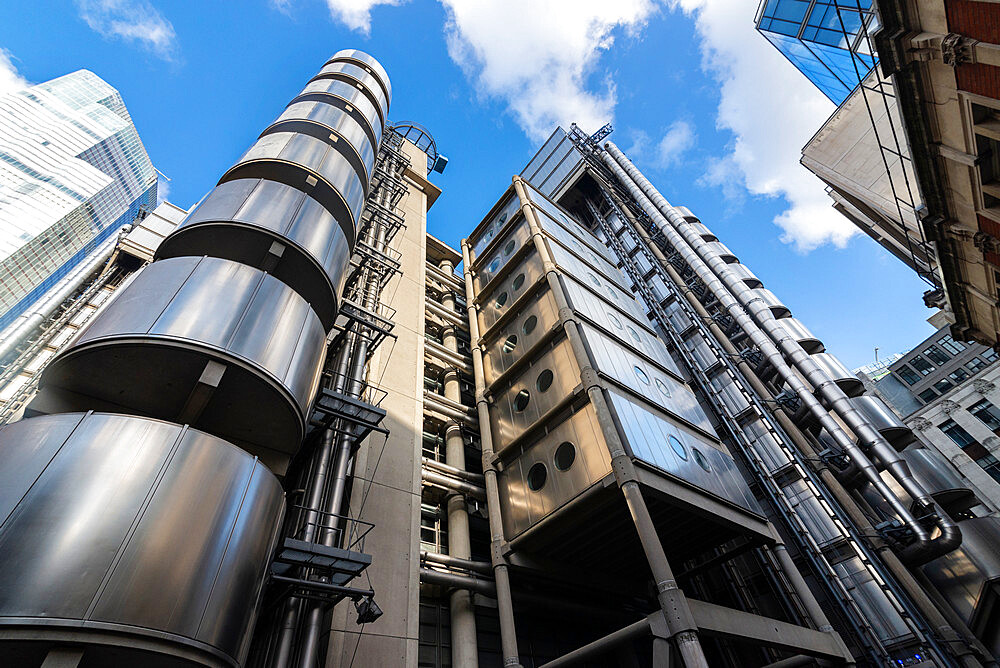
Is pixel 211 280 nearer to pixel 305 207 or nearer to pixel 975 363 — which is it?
pixel 305 207

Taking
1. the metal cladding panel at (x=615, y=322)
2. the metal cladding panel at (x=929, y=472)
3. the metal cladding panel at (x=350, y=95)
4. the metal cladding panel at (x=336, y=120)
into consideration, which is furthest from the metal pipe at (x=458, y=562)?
the metal cladding panel at (x=929, y=472)

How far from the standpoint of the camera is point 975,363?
41250 mm

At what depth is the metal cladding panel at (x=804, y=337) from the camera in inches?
1022

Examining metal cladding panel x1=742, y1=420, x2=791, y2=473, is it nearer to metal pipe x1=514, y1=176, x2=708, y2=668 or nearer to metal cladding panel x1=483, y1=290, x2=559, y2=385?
metal pipe x1=514, y1=176, x2=708, y2=668

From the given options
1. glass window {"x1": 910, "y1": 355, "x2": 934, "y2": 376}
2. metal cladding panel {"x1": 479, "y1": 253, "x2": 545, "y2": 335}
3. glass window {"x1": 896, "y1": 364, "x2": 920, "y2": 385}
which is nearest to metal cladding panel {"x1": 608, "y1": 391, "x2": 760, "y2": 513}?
metal cladding panel {"x1": 479, "y1": 253, "x2": 545, "y2": 335}

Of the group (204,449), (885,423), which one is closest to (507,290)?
(204,449)

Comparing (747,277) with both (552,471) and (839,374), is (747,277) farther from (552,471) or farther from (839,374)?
(552,471)

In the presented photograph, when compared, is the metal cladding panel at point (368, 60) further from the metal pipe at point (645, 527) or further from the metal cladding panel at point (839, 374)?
the metal cladding panel at point (839, 374)

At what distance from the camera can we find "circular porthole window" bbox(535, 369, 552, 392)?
17469 millimetres

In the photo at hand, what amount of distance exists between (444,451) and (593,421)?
844cm

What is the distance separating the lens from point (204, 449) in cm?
784

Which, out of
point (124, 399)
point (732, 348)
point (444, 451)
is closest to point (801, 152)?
point (732, 348)

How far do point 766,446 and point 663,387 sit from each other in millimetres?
8121


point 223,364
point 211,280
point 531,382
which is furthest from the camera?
point 531,382
